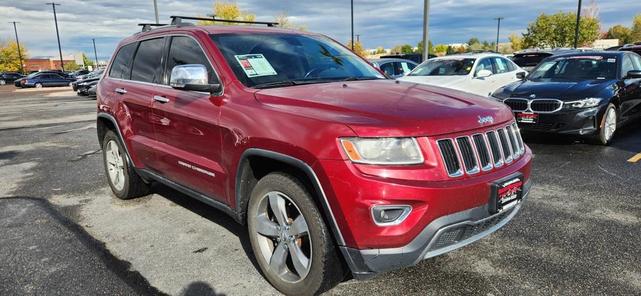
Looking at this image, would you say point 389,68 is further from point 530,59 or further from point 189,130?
point 189,130

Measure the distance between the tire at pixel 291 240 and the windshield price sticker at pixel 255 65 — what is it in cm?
89

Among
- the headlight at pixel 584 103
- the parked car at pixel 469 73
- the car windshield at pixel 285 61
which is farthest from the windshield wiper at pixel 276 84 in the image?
the parked car at pixel 469 73

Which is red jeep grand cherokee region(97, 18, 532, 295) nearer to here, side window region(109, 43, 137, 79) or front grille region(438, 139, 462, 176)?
front grille region(438, 139, 462, 176)

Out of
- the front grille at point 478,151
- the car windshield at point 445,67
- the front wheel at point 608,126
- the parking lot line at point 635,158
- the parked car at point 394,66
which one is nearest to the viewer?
the front grille at point 478,151

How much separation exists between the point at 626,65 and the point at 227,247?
25.3 ft

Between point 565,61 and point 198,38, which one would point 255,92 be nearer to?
point 198,38

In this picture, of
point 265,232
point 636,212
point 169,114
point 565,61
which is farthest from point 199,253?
point 565,61

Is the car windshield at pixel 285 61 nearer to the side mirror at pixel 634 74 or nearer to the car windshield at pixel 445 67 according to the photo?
the side mirror at pixel 634 74

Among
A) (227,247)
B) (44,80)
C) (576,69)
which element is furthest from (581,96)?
(44,80)

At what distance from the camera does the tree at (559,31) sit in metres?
64.8

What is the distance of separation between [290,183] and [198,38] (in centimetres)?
163

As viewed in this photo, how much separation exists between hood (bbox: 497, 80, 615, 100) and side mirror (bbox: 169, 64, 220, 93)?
227 inches

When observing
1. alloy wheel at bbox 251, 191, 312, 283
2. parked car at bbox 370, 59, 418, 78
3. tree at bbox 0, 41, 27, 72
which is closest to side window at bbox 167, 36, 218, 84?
alloy wheel at bbox 251, 191, 312, 283

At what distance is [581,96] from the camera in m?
7.04
